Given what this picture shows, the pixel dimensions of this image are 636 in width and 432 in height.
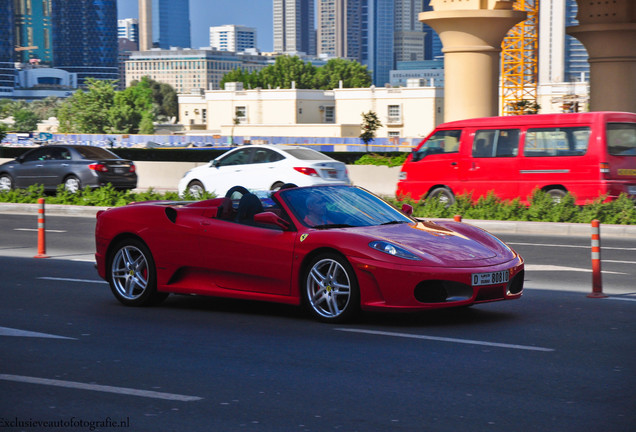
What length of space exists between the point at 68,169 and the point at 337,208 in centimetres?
1782

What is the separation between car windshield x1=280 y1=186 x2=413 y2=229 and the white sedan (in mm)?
12736

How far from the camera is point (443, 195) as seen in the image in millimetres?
20359

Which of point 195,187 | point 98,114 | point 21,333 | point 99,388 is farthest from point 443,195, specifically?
point 98,114

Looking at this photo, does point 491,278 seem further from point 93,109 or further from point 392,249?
point 93,109

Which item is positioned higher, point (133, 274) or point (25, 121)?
point (25, 121)

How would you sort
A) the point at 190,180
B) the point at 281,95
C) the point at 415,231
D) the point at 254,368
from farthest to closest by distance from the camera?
the point at 281,95, the point at 190,180, the point at 415,231, the point at 254,368

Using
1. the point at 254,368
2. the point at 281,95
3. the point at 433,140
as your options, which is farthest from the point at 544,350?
the point at 281,95

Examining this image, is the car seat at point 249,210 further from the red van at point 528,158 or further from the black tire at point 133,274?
the red van at point 528,158

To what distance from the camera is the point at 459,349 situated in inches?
288

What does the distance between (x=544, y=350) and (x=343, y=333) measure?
63.8 inches

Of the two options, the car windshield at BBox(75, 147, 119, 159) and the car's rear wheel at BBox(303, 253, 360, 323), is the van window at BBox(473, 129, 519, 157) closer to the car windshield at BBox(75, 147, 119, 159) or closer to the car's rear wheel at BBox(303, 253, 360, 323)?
the car windshield at BBox(75, 147, 119, 159)

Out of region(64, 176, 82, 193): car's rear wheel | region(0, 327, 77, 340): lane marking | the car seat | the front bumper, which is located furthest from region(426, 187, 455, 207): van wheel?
region(0, 327, 77, 340): lane marking

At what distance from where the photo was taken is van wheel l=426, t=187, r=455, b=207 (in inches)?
796

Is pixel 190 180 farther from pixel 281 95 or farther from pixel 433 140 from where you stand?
pixel 281 95
